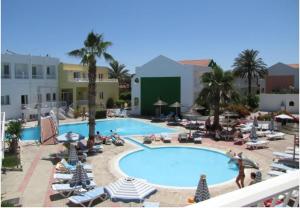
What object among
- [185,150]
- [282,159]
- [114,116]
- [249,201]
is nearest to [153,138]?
[185,150]

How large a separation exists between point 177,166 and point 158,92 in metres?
22.0

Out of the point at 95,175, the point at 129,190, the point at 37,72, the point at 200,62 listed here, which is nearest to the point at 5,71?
the point at 37,72

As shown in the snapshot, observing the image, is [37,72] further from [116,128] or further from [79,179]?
[79,179]

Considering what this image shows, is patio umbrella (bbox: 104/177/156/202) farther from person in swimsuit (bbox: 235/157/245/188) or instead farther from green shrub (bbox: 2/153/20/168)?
green shrub (bbox: 2/153/20/168)

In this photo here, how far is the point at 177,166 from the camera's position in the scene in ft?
63.0

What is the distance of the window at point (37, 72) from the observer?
129 feet

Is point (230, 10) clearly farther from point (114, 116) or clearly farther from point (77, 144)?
point (114, 116)

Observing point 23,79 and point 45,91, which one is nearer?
point 23,79

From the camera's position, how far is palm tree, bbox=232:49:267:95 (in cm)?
5103

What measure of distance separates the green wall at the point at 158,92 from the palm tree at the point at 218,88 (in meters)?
11.3

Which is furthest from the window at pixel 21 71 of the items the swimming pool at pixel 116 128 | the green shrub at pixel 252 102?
the green shrub at pixel 252 102

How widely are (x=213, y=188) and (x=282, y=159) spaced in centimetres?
635

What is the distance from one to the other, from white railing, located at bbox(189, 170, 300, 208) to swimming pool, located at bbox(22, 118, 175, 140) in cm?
2691

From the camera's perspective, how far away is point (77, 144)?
21219 millimetres
